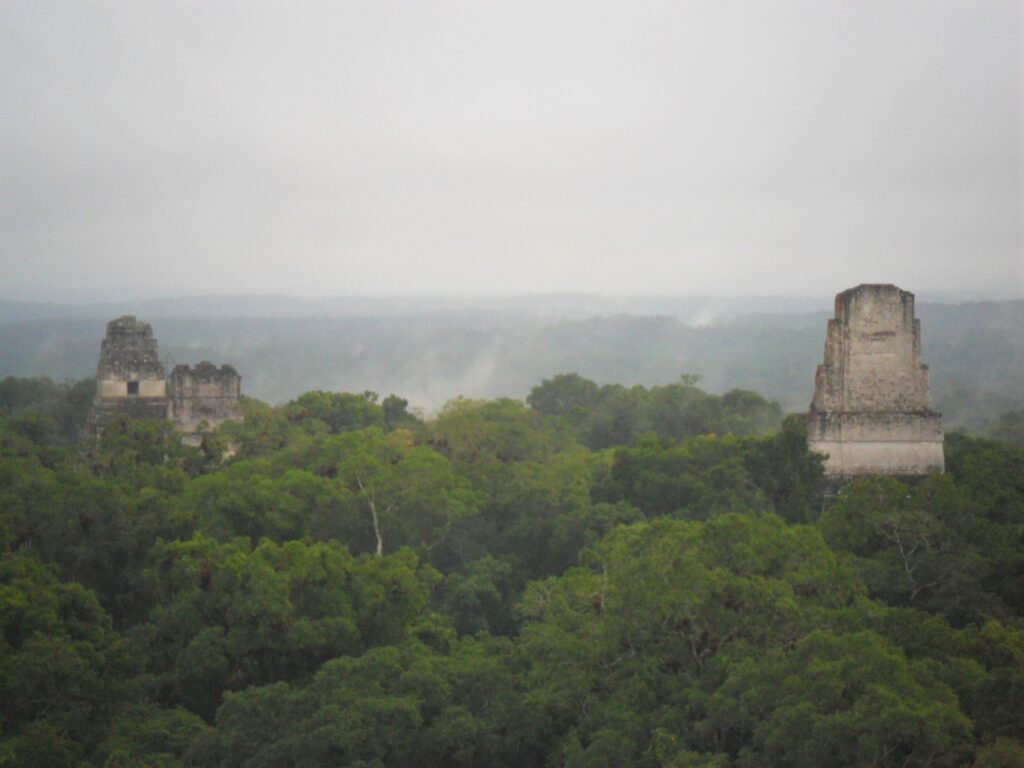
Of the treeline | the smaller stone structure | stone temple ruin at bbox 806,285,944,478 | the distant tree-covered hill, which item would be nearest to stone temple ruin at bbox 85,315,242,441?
the smaller stone structure

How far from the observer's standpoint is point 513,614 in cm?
1941

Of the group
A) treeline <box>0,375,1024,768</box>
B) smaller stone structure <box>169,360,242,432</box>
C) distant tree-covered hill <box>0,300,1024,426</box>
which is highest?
smaller stone structure <box>169,360,242,432</box>

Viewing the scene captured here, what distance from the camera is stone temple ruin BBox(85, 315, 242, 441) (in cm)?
3008

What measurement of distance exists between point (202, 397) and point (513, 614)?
14450mm

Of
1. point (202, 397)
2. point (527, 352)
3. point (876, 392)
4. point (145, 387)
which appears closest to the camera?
point (876, 392)

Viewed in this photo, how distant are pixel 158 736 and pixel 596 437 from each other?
2391 cm

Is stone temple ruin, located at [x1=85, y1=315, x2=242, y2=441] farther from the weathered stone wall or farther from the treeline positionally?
the treeline

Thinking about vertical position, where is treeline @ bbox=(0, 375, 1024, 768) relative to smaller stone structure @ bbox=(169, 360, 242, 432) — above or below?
below

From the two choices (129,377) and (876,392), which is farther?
(129,377)

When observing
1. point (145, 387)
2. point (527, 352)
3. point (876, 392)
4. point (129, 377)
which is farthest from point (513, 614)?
point (527, 352)

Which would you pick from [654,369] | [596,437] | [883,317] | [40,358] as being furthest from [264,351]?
[883,317]

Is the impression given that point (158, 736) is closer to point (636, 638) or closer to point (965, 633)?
point (636, 638)

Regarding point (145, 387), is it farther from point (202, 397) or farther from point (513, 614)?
point (513, 614)

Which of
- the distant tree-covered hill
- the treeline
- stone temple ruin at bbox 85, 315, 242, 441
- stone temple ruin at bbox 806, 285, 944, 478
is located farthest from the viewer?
the distant tree-covered hill
